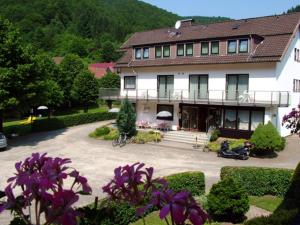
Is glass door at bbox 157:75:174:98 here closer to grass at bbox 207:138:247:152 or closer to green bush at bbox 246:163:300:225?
grass at bbox 207:138:247:152

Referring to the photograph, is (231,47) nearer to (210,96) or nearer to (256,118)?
(210,96)

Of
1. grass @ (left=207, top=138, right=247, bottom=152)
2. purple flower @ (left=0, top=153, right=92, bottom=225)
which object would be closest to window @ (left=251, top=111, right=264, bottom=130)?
grass @ (left=207, top=138, right=247, bottom=152)

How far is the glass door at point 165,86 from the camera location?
1335 inches

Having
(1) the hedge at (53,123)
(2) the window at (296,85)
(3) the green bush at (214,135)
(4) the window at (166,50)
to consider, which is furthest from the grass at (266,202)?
(1) the hedge at (53,123)

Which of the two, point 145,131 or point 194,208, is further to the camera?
point 145,131

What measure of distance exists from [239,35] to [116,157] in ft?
43.6

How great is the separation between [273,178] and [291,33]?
16.6 metres

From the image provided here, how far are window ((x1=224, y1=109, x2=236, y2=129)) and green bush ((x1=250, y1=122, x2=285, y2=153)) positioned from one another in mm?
4168

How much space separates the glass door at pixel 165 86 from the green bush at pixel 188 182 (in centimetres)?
1820

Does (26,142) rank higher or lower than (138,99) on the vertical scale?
lower

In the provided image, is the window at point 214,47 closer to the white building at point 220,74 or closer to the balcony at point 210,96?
the white building at point 220,74

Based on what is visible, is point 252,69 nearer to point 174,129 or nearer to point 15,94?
point 174,129

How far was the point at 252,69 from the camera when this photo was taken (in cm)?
2886

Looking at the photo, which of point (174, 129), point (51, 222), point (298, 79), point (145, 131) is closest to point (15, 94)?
point (145, 131)
